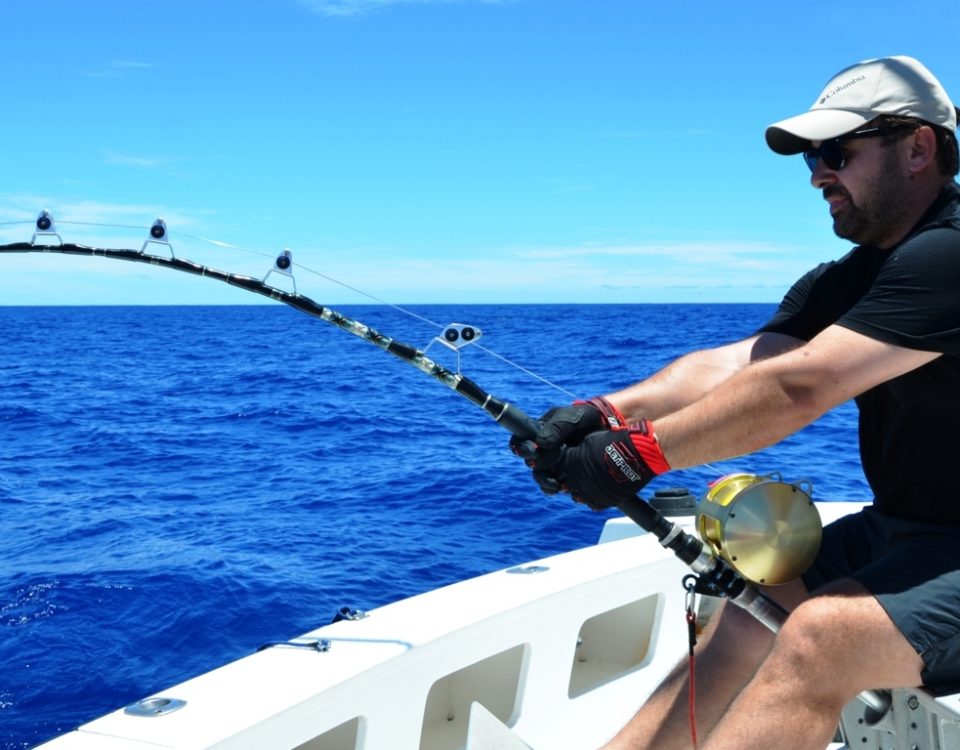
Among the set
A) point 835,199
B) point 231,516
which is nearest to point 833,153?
point 835,199

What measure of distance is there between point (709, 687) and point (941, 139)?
138cm

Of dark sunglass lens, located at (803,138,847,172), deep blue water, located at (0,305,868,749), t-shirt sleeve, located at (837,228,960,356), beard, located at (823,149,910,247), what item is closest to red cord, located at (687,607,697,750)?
t-shirt sleeve, located at (837,228,960,356)

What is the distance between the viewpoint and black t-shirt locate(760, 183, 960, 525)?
183 cm

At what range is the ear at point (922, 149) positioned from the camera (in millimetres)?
2057

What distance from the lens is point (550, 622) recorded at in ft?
9.31

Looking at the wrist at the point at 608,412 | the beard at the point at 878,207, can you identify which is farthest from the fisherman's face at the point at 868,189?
the wrist at the point at 608,412

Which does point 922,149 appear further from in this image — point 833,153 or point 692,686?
point 692,686

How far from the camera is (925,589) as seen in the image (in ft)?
6.15

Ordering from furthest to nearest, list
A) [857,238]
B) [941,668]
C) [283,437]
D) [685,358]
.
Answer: [283,437]
[685,358]
[857,238]
[941,668]

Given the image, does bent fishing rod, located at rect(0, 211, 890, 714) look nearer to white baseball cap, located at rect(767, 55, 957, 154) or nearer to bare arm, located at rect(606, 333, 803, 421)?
bare arm, located at rect(606, 333, 803, 421)

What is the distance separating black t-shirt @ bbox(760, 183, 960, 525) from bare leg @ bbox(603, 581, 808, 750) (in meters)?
0.39

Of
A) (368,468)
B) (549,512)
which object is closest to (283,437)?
(368,468)

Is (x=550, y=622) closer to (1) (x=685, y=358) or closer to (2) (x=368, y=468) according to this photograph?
(1) (x=685, y=358)

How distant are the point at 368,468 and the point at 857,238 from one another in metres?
8.62
